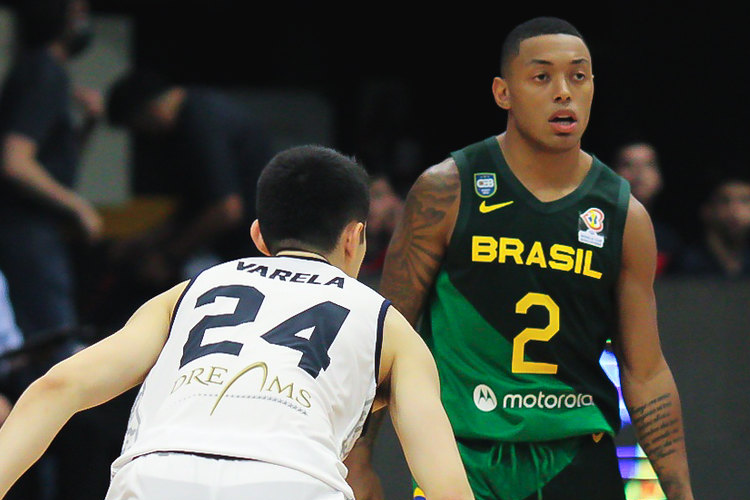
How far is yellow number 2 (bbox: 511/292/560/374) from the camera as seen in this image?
3.98 m

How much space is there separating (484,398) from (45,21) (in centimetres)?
368

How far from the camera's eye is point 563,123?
400 cm

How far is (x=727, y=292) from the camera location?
6.89 meters

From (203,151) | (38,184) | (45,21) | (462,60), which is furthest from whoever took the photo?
(462,60)

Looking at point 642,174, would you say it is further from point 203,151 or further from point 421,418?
point 421,418

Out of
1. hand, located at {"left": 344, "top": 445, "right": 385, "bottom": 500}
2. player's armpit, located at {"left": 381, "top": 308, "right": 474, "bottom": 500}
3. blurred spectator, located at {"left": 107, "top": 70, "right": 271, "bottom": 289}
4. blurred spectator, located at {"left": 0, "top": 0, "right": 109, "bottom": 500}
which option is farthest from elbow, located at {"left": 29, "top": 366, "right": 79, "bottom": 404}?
blurred spectator, located at {"left": 107, "top": 70, "right": 271, "bottom": 289}

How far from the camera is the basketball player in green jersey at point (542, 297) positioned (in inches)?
156

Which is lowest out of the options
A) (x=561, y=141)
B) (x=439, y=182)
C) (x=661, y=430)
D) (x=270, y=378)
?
(x=661, y=430)

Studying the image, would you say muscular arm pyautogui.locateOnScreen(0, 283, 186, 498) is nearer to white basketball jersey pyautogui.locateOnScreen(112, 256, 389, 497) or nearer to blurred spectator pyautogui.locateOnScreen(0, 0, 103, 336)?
white basketball jersey pyautogui.locateOnScreen(112, 256, 389, 497)

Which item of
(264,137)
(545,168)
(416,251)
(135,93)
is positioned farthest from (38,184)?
(545,168)

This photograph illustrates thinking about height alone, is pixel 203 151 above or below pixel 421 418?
above

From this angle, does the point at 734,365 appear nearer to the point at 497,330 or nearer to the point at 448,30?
the point at 497,330

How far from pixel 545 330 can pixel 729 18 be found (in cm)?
617

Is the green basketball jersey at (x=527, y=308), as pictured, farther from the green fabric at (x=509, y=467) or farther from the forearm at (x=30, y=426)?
the forearm at (x=30, y=426)
